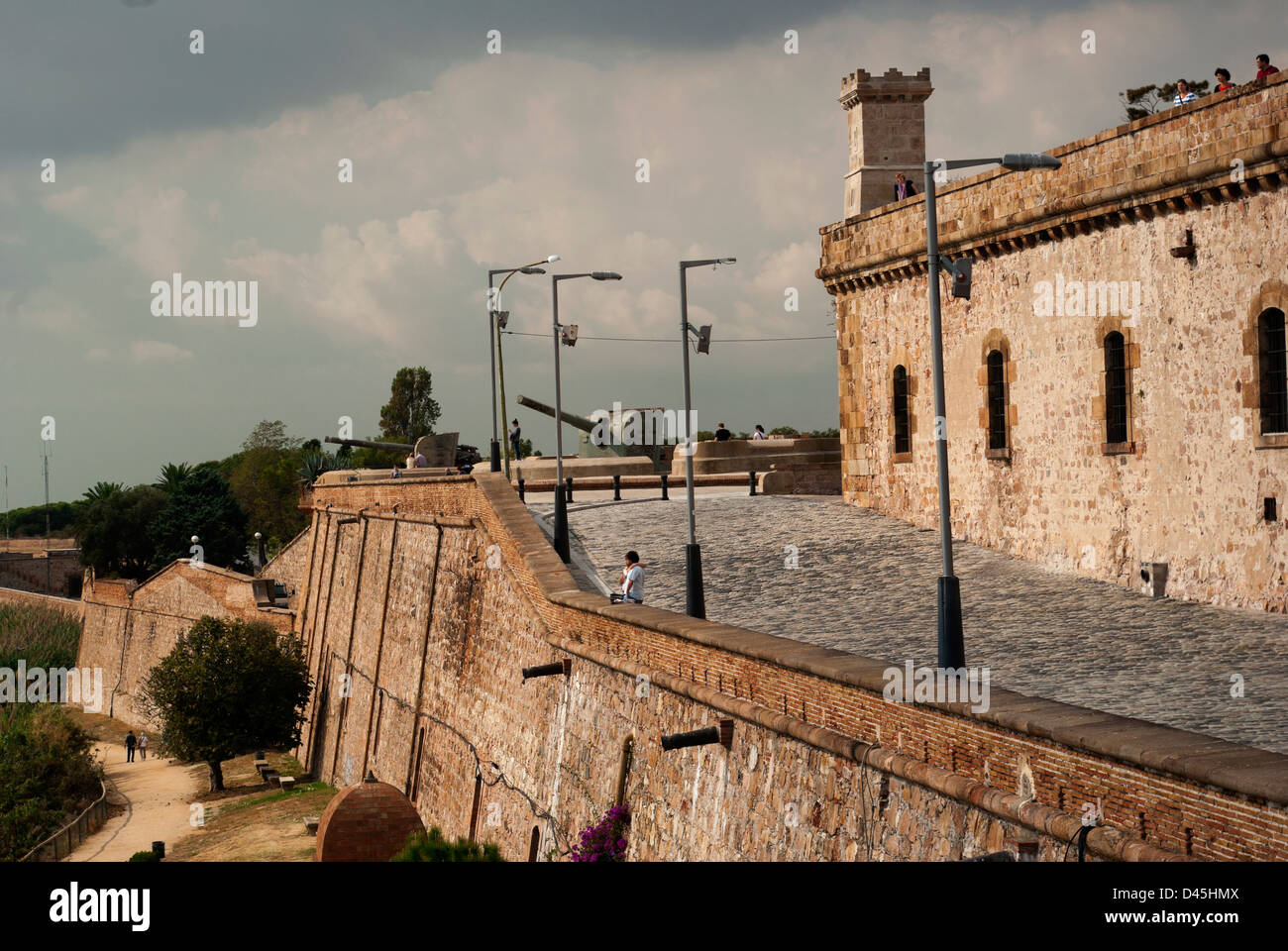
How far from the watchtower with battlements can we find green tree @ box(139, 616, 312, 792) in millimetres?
20417

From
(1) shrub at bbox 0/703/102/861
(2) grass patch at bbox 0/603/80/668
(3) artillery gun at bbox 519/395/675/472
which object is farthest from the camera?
(2) grass patch at bbox 0/603/80/668

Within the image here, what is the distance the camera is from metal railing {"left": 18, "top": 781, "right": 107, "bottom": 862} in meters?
32.2

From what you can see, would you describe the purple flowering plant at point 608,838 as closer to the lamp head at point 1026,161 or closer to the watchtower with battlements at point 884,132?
the lamp head at point 1026,161

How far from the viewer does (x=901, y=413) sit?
27.0 meters

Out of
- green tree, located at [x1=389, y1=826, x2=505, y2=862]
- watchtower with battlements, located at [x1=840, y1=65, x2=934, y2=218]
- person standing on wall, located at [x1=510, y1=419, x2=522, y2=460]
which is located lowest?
green tree, located at [x1=389, y1=826, x2=505, y2=862]

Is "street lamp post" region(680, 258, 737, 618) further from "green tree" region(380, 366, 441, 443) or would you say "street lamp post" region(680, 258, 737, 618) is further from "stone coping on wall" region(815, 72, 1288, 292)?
"green tree" region(380, 366, 441, 443)

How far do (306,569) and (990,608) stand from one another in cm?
2979

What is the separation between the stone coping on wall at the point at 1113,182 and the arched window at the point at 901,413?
2009 mm

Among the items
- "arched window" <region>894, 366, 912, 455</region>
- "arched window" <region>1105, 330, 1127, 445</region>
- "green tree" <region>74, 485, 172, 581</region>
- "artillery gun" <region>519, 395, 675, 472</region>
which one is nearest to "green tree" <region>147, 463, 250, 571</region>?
"green tree" <region>74, 485, 172, 581</region>

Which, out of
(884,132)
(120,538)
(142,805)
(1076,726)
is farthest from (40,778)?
(120,538)

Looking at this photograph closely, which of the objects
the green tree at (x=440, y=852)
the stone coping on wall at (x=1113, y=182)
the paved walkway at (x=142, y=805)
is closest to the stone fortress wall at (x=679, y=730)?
the green tree at (x=440, y=852)

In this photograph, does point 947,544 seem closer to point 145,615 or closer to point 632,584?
point 632,584

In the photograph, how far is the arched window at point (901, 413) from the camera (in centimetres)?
2684
